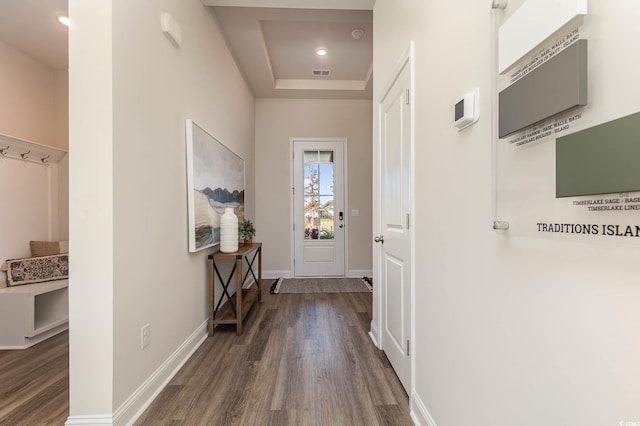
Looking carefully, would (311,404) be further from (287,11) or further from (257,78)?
(257,78)

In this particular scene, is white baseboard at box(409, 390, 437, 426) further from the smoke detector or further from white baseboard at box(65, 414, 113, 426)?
the smoke detector

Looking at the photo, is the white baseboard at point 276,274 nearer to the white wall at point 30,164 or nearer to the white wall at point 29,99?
the white wall at point 30,164

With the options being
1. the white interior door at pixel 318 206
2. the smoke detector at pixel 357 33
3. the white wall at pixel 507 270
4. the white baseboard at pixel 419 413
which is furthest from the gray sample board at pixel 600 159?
the white interior door at pixel 318 206

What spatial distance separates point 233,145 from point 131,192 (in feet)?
6.70

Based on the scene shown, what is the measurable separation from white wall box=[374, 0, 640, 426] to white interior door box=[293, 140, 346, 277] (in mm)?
3255

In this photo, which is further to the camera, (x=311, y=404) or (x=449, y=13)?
(x=311, y=404)

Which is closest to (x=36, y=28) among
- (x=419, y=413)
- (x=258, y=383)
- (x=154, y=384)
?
(x=154, y=384)

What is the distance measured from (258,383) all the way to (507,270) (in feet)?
5.38

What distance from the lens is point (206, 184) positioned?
8.06 ft

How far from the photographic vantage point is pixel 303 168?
4828 mm

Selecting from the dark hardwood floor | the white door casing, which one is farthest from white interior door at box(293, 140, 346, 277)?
the white door casing

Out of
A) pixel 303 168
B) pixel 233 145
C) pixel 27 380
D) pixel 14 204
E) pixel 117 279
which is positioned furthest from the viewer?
pixel 303 168

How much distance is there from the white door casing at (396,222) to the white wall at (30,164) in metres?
3.22

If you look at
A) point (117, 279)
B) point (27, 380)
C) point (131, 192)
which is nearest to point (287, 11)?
point (131, 192)
